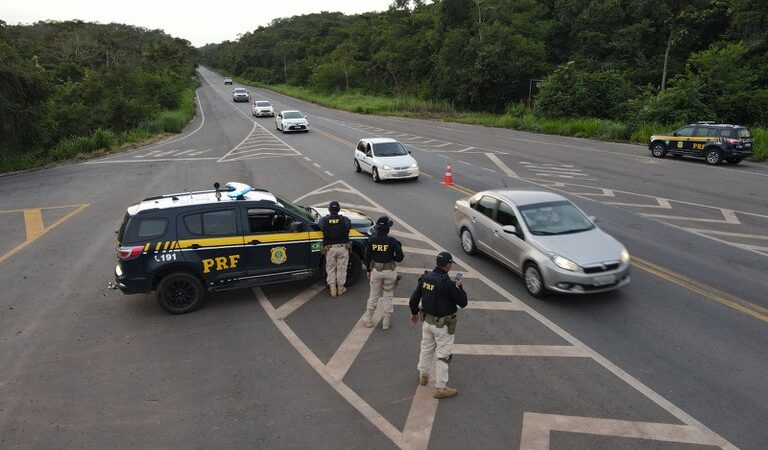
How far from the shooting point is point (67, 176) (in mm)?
22375

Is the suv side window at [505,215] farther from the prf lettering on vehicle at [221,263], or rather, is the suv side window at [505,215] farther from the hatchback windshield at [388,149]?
the hatchback windshield at [388,149]

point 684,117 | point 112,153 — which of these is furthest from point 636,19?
point 112,153

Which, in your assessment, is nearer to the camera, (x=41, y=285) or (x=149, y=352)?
(x=149, y=352)

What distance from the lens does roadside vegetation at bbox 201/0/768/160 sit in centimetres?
3031

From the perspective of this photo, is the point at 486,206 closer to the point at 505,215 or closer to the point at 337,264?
the point at 505,215

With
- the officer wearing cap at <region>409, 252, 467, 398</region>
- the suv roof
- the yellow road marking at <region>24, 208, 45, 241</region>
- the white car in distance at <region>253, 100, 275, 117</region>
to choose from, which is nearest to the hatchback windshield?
the suv roof

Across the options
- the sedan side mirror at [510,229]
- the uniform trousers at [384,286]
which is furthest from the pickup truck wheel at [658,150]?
the uniform trousers at [384,286]

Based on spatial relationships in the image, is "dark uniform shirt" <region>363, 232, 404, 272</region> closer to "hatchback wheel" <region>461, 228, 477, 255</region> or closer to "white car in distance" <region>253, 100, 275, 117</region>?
"hatchback wheel" <region>461, 228, 477, 255</region>

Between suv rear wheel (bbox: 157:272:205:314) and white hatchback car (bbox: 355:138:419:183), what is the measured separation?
10621mm

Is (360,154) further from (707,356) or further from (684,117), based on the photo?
(684,117)

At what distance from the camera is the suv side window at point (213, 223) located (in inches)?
345

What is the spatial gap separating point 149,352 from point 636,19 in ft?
189

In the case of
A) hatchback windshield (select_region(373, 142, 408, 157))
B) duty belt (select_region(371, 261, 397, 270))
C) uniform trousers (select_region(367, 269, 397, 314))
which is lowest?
uniform trousers (select_region(367, 269, 397, 314))

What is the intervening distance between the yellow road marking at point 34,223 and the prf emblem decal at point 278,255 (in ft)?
26.5
